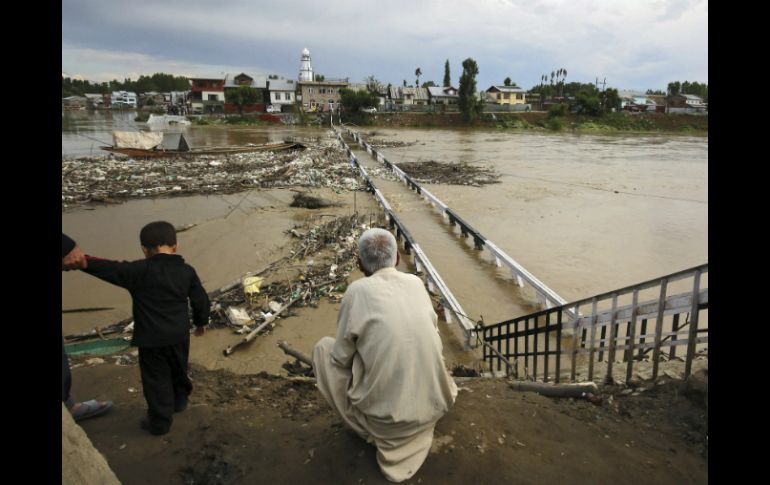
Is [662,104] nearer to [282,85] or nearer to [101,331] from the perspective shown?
[282,85]

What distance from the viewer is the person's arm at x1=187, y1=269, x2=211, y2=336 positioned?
2.86 meters

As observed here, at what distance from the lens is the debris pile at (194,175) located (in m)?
14.4

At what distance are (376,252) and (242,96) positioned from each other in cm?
5906

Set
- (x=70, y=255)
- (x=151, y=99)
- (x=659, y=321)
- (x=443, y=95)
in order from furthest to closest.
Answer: (x=151, y=99) → (x=443, y=95) → (x=659, y=321) → (x=70, y=255)

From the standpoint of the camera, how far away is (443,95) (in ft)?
235

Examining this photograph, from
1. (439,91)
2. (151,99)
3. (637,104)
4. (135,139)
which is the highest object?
(151,99)

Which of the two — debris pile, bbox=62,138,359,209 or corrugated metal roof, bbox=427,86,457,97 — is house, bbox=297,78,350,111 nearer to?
corrugated metal roof, bbox=427,86,457,97

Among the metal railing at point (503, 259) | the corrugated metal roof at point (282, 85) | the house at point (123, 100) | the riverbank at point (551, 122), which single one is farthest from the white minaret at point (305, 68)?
the metal railing at point (503, 259)

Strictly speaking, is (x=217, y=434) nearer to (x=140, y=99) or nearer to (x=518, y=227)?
(x=518, y=227)

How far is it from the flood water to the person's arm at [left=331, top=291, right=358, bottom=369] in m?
3.32

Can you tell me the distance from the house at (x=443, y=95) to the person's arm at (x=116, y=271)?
2835 inches

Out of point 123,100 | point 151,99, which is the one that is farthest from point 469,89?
point 123,100
